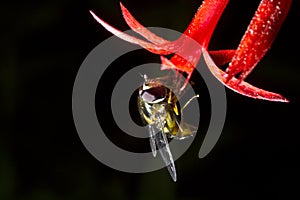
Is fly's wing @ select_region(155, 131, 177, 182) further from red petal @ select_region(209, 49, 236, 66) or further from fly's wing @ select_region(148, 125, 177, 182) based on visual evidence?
red petal @ select_region(209, 49, 236, 66)

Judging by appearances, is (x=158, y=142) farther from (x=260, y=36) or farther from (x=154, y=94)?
(x=260, y=36)

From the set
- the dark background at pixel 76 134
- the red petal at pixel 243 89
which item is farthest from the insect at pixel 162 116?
the dark background at pixel 76 134

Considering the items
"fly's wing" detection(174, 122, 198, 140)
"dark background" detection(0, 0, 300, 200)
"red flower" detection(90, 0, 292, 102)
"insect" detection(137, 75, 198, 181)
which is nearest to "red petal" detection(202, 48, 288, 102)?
"red flower" detection(90, 0, 292, 102)

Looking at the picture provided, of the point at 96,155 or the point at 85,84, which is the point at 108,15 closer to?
the point at 85,84

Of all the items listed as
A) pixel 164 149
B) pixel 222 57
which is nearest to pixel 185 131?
pixel 164 149

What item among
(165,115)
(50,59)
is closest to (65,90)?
(50,59)

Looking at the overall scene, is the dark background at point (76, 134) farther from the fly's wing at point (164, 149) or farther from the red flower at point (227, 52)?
the red flower at point (227, 52)
